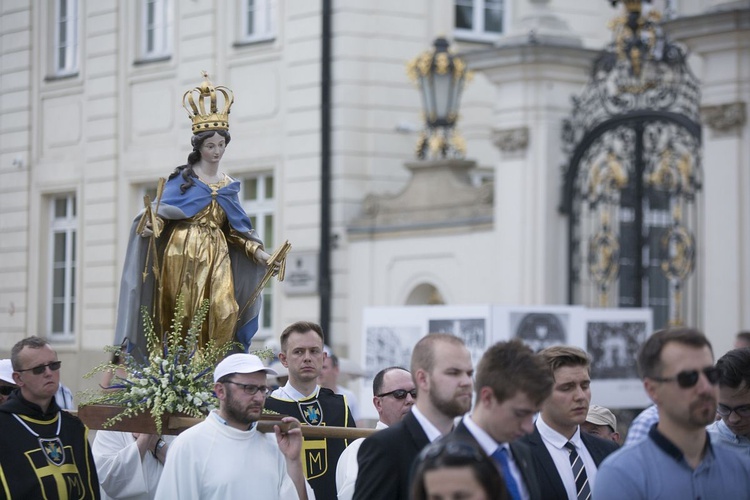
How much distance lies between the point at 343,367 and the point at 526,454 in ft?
34.2

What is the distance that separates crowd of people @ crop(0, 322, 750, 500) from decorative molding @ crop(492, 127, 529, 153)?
9.58 m

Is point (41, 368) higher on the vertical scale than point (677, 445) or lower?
higher

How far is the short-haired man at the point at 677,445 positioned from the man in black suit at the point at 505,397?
1.09ft

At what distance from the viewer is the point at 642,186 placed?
17.2 m

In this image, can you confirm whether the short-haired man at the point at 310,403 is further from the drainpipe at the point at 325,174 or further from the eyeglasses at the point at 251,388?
the drainpipe at the point at 325,174

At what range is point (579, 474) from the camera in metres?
6.59

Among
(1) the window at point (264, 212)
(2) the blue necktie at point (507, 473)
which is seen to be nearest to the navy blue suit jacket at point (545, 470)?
(2) the blue necktie at point (507, 473)

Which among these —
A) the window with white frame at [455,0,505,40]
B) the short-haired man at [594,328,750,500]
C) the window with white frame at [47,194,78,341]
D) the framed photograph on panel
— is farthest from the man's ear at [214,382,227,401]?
the window with white frame at [47,194,78,341]

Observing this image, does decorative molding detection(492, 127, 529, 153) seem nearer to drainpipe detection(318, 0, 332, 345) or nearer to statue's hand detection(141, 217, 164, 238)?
drainpipe detection(318, 0, 332, 345)

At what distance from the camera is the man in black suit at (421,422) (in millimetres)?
5734

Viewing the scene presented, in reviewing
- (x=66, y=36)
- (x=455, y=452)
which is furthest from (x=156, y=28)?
(x=455, y=452)

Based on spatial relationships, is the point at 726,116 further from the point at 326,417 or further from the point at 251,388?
the point at 251,388

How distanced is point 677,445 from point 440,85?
14853 millimetres

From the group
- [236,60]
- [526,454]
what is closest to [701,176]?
[236,60]
